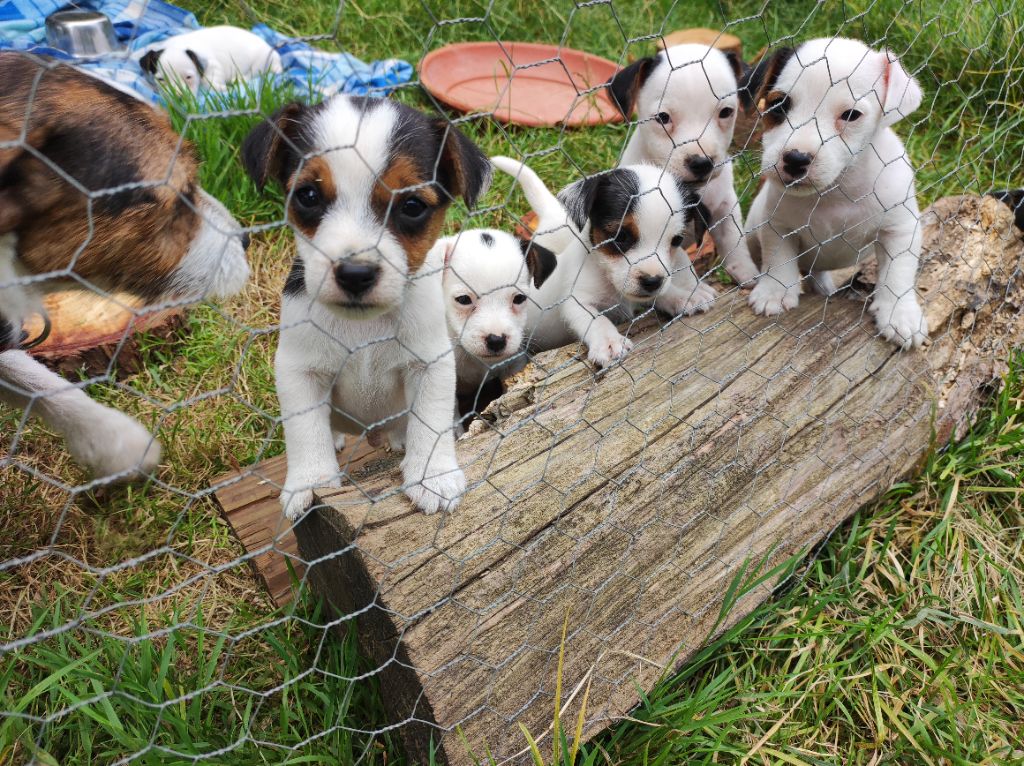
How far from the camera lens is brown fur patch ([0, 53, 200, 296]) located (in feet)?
5.89

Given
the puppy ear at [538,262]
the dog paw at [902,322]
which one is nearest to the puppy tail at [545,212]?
the puppy ear at [538,262]

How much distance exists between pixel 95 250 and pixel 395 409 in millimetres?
1008

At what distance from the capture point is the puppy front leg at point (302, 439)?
2.23 m

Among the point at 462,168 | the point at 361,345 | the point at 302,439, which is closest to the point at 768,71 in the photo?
the point at 462,168

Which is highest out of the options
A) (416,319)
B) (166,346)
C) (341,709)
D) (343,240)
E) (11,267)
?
(343,240)

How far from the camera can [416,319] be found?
2.30m

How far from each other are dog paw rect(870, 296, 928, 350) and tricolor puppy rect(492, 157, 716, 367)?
0.63m

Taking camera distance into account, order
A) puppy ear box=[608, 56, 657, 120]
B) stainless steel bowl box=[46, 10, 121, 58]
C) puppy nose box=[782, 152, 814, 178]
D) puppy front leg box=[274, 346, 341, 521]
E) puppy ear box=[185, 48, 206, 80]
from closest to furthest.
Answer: puppy front leg box=[274, 346, 341, 521] < puppy nose box=[782, 152, 814, 178] < puppy ear box=[608, 56, 657, 120] < stainless steel bowl box=[46, 10, 121, 58] < puppy ear box=[185, 48, 206, 80]

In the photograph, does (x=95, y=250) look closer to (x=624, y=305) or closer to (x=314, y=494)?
(x=314, y=494)

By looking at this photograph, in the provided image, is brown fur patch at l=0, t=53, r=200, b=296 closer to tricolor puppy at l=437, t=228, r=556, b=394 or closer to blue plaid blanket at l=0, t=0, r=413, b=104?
tricolor puppy at l=437, t=228, r=556, b=394

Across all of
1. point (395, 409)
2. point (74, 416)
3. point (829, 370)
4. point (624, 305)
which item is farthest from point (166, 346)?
point (829, 370)

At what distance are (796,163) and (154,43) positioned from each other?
4.52m

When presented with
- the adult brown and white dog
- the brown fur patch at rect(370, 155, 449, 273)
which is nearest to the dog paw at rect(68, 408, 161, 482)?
the adult brown and white dog

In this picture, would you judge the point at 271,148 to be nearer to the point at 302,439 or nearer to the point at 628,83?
the point at 302,439
